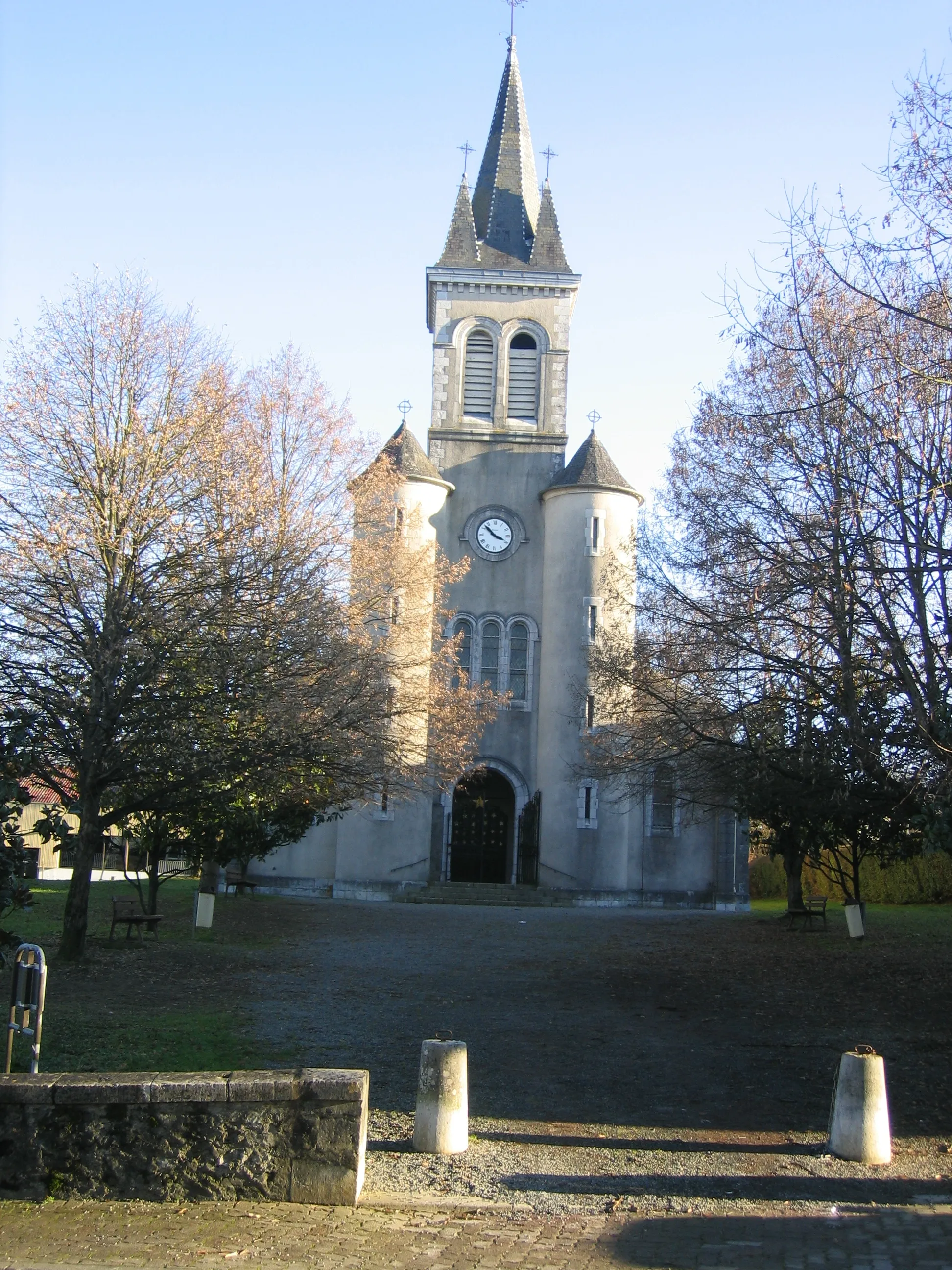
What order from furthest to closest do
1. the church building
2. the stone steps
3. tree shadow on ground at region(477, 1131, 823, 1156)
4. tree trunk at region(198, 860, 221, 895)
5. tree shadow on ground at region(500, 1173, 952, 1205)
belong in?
the church building, the stone steps, tree trunk at region(198, 860, 221, 895), tree shadow on ground at region(477, 1131, 823, 1156), tree shadow on ground at region(500, 1173, 952, 1205)

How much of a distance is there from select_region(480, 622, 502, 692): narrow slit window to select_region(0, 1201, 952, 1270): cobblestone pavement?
26570mm

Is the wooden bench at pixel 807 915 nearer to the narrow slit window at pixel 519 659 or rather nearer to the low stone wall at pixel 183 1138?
the narrow slit window at pixel 519 659

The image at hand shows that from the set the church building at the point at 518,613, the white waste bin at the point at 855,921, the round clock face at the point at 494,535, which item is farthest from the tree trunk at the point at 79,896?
the round clock face at the point at 494,535

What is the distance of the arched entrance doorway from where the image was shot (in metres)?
33.7

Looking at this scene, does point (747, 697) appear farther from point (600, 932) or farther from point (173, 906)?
point (173, 906)

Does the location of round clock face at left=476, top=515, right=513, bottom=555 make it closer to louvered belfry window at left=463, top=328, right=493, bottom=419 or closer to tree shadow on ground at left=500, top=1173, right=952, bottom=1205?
louvered belfry window at left=463, top=328, right=493, bottom=419

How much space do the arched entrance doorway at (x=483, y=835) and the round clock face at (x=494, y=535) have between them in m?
6.34

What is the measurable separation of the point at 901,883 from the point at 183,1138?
31282 mm

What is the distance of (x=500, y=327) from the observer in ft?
119

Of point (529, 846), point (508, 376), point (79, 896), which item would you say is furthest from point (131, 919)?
point (508, 376)

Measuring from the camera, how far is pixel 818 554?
40.6 feet

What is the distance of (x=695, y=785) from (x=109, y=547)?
1133 cm

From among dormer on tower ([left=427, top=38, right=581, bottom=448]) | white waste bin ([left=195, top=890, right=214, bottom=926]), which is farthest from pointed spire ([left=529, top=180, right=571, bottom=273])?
white waste bin ([left=195, top=890, right=214, bottom=926])

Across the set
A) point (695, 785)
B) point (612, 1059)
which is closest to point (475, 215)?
point (695, 785)
